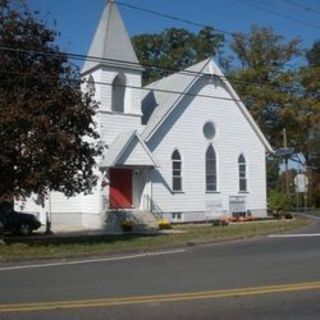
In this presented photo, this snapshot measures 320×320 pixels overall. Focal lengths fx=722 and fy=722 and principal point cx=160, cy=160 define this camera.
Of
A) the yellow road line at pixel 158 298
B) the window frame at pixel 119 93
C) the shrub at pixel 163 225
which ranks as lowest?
the yellow road line at pixel 158 298

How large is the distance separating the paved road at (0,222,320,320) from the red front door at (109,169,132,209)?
1578 centimetres

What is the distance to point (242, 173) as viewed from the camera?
133ft

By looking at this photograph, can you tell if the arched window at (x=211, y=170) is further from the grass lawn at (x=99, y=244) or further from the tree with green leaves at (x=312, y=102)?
the tree with green leaves at (x=312, y=102)

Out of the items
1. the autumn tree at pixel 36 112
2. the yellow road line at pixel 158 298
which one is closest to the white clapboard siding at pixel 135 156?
the autumn tree at pixel 36 112

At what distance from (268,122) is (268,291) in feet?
157

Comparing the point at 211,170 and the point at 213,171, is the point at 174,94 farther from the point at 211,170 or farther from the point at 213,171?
the point at 213,171

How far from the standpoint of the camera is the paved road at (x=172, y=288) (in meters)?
10.2

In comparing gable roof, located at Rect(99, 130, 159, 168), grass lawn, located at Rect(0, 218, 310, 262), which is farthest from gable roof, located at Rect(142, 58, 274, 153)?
grass lawn, located at Rect(0, 218, 310, 262)

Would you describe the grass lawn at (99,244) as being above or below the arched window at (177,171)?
below

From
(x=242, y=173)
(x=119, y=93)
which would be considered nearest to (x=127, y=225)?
(x=119, y=93)

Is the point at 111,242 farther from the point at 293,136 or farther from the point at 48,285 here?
the point at 293,136

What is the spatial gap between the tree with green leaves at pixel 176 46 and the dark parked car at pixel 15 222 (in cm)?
3679

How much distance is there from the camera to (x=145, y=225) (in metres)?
34.6

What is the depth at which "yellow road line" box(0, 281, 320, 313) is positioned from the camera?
10.7m
